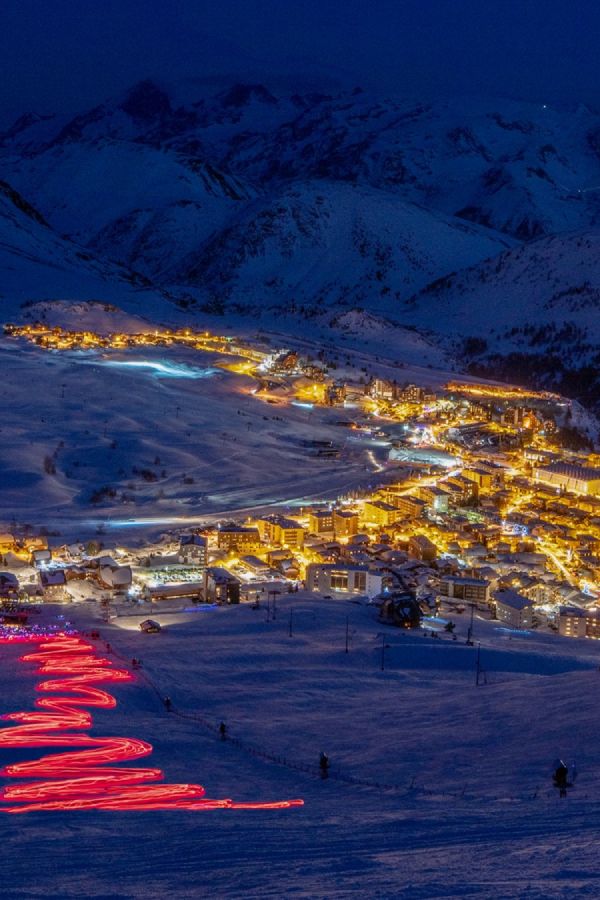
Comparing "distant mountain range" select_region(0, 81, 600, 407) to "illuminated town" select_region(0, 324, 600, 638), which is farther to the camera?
"distant mountain range" select_region(0, 81, 600, 407)

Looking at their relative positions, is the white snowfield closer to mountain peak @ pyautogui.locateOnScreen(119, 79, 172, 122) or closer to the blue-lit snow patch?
the blue-lit snow patch

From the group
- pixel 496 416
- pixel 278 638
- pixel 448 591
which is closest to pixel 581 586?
pixel 448 591

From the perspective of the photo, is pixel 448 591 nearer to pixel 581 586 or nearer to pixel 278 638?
pixel 581 586

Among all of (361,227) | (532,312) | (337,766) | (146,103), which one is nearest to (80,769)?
(337,766)

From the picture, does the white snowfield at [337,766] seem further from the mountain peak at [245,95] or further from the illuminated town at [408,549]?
the mountain peak at [245,95]

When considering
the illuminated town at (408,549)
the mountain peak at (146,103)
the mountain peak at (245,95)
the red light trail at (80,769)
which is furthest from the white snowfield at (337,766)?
the mountain peak at (146,103)

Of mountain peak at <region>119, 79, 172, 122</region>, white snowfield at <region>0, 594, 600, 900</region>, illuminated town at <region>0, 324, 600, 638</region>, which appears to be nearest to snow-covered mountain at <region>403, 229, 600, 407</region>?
illuminated town at <region>0, 324, 600, 638</region>
